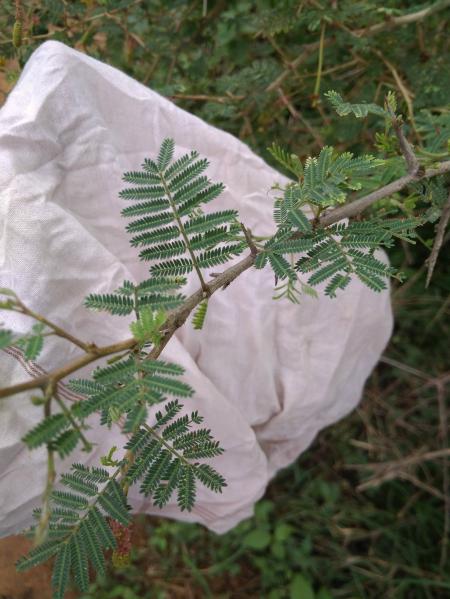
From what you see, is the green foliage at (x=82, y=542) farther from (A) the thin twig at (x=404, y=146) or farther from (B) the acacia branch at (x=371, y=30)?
(B) the acacia branch at (x=371, y=30)

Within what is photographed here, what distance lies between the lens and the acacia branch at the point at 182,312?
53 cm

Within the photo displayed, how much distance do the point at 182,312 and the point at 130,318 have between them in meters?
0.47

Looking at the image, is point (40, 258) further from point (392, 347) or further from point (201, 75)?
point (392, 347)

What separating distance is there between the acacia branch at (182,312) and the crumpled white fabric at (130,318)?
12.6 inches

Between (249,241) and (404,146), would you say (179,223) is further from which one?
(404,146)

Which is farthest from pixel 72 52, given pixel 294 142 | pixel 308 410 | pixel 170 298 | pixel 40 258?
pixel 308 410

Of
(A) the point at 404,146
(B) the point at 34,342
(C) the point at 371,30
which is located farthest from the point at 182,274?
(C) the point at 371,30

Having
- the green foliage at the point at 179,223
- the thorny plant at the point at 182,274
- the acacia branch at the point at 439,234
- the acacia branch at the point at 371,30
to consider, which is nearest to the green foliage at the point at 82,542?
the thorny plant at the point at 182,274

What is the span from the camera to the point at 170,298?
651mm

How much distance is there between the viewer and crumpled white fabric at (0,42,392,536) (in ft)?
3.24

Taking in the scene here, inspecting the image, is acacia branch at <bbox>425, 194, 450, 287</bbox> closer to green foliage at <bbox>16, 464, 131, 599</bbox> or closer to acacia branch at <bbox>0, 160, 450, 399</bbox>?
acacia branch at <bbox>0, 160, 450, 399</bbox>

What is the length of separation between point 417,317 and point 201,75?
1.20 m

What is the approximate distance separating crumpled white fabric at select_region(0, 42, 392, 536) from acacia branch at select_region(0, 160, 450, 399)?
0.32 m

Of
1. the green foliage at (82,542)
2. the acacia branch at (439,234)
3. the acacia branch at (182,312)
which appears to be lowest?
the green foliage at (82,542)
